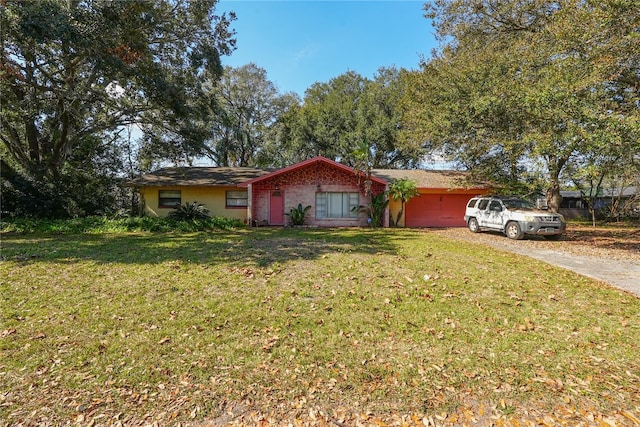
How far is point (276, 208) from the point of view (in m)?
17.6

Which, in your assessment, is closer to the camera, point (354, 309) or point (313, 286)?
point (354, 309)

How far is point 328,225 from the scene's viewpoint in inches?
696

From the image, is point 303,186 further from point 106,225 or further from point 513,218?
point 513,218

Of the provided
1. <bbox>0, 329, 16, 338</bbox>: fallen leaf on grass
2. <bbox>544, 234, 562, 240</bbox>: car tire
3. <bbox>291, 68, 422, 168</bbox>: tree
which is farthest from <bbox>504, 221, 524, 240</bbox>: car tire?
<bbox>0, 329, 16, 338</bbox>: fallen leaf on grass

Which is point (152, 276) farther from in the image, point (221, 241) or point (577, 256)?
point (577, 256)

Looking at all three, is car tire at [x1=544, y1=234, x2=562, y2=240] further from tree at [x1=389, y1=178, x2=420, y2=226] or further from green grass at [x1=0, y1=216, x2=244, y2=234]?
green grass at [x1=0, y1=216, x2=244, y2=234]

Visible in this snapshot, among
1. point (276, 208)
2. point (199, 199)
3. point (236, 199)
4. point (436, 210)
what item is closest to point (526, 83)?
point (436, 210)

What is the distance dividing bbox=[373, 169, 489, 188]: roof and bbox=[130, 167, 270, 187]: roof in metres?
8.26

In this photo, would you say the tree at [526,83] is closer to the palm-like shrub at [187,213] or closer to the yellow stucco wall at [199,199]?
the yellow stucco wall at [199,199]

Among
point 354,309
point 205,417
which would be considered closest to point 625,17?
point 354,309

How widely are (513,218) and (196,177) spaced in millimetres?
16350

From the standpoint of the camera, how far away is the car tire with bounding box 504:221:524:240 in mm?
12852

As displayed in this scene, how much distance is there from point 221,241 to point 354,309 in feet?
24.0

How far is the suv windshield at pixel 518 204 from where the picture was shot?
44.1 feet
